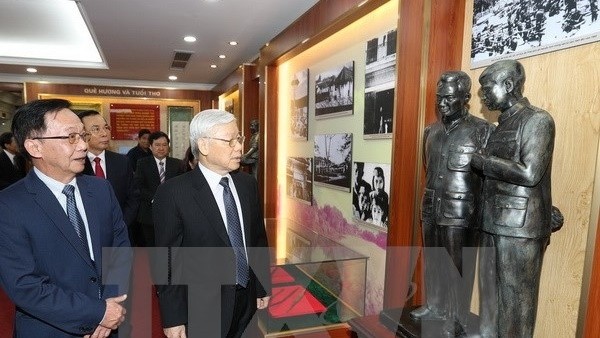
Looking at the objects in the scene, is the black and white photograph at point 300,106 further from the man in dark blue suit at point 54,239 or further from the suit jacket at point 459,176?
the man in dark blue suit at point 54,239

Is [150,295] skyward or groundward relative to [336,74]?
groundward

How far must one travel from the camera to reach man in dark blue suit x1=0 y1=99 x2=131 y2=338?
1365mm

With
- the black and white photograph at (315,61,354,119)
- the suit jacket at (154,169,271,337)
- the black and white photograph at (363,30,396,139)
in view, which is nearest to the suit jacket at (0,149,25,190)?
the black and white photograph at (315,61,354,119)

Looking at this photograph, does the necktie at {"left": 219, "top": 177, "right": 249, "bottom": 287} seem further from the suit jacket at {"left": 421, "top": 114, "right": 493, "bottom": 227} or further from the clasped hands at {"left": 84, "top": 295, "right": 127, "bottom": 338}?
the suit jacket at {"left": 421, "top": 114, "right": 493, "bottom": 227}

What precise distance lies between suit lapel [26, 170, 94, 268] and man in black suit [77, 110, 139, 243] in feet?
4.51

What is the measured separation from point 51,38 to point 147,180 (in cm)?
369

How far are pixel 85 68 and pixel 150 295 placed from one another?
547cm

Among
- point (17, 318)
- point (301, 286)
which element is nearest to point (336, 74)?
point (301, 286)

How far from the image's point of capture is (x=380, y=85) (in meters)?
2.94

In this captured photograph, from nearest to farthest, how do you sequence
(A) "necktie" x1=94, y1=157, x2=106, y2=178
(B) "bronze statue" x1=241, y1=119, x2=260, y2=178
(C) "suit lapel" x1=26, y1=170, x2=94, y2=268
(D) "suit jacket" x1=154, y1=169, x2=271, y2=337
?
(C) "suit lapel" x1=26, y1=170, x2=94, y2=268 < (D) "suit jacket" x1=154, y1=169, x2=271, y2=337 < (A) "necktie" x1=94, y1=157, x2=106, y2=178 < (B) "bronze statue" x1=241, y1=119, x2=260, y2=178

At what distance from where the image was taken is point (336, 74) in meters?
3.64

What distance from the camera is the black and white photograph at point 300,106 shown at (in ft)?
14.0

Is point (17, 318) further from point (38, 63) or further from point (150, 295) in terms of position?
point (38, 63)

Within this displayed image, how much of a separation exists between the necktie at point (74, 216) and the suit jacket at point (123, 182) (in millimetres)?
1466
